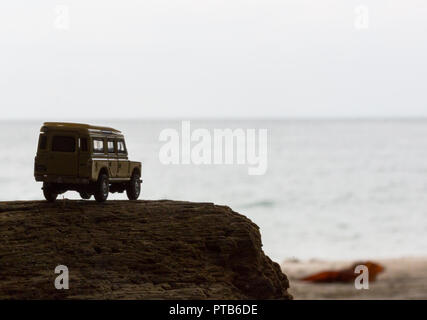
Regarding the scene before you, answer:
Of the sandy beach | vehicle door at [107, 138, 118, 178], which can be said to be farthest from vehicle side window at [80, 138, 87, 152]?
the sandy beach

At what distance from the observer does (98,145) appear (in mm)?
14844

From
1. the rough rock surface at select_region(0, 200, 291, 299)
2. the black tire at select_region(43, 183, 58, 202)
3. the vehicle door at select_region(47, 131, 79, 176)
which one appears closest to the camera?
the rough rock surface at select_region(0, 200, 291, 299)

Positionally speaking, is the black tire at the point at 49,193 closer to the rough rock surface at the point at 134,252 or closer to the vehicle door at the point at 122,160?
the rough rock surface at the point at 134,252

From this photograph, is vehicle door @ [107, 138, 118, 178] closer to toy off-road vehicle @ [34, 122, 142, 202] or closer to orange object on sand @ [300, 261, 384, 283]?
toy off-road vehicle @ [34, 122, 142, 202]

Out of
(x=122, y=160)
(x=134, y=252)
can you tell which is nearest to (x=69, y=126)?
(x=122, y=160)

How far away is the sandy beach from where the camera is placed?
38844 mm

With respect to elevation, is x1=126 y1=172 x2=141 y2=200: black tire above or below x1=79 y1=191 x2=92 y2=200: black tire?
above

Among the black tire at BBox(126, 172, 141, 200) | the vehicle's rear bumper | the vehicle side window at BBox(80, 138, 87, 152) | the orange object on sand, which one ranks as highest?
the orange object on sand

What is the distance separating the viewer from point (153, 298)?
10.9 metres

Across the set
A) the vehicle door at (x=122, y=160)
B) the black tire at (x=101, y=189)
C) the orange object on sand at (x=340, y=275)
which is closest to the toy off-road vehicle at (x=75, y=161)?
the black tire at (x=101, y=189)

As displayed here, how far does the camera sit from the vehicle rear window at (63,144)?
1423 centimetres

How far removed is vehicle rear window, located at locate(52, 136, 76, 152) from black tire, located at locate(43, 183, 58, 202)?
0.83m

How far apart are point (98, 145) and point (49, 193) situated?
1466mm

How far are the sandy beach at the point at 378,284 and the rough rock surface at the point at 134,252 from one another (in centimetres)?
2596
